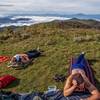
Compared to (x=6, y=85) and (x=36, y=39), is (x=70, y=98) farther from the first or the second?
(x=36, y=39)

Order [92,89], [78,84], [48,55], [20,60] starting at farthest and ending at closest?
[48,55], [20,60], [78,84], [92,89]

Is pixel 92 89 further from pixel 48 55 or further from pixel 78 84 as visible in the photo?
pixel 48 55

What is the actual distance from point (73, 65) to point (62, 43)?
1249 centimetres

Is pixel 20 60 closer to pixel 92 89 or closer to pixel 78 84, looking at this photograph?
pixel 78 84

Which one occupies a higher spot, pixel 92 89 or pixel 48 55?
pixel 92 89

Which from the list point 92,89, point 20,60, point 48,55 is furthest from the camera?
point 48,55

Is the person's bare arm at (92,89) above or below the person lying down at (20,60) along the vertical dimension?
above

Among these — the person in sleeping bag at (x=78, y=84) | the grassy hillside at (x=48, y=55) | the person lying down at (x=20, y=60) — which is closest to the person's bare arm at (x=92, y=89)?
the person in sleeping bag at (x=78, y=84)

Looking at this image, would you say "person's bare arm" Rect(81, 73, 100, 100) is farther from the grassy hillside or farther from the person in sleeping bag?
the grassy hillside

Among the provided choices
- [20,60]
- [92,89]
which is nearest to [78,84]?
[92,89]

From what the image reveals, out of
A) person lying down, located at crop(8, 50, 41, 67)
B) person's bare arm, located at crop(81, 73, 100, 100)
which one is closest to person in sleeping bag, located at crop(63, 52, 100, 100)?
person's bare arm, located at crop(81, 73, 100, 100)

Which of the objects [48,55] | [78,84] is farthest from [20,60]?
[78,84]

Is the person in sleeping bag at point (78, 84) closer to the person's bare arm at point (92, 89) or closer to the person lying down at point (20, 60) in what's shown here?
the person's bare arm at point (92, 89)

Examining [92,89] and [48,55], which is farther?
[48,55]
